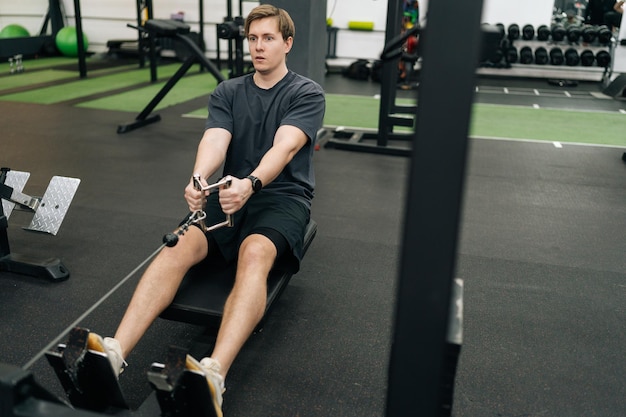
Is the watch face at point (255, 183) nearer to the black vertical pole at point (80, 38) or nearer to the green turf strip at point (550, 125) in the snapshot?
the green turf strip at point (550, 125)

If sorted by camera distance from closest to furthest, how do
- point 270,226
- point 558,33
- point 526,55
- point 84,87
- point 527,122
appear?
point 270,226, point 527,122, point 84,87, point 558,33, point 526,55

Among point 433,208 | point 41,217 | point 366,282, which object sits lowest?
point 366,282

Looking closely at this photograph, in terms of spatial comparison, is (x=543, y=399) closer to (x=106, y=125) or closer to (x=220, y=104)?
(x=220, y=104)

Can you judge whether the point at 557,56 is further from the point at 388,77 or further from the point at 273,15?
the point at 273,15

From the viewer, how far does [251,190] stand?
5.36 ft

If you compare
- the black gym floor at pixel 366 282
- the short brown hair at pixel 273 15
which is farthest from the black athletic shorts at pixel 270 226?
the short brown hair at pixel 273 15

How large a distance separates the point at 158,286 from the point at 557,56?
7.87 metres

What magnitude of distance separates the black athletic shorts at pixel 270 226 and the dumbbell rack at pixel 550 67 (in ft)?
22.8

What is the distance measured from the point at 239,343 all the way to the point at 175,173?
93.5 inches

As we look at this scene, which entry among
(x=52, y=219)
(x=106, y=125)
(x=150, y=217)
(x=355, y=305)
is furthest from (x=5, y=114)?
(x=355, y=305)

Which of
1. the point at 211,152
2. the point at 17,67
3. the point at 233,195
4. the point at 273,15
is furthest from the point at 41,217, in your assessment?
the point at 17,67

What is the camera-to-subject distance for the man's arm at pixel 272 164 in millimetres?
1557

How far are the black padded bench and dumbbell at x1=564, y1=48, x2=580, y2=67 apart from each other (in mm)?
7559

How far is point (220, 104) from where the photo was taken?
1949 mm
